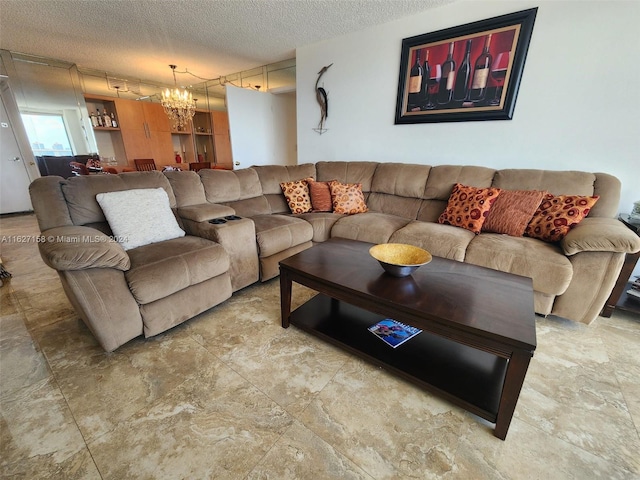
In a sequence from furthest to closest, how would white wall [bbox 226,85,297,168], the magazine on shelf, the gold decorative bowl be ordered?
1. white wall [bbox 226,85,297,168]
2. the magazine on shelf
3. the gold decorative bowl

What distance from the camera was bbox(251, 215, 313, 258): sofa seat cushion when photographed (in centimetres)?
212

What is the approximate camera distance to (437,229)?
2.10 metres

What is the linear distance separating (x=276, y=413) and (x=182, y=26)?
3864 mm

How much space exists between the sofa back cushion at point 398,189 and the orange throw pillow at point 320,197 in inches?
18.1

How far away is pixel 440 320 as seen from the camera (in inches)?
41.0

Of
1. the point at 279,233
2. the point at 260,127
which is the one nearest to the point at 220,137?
the point at 260,127

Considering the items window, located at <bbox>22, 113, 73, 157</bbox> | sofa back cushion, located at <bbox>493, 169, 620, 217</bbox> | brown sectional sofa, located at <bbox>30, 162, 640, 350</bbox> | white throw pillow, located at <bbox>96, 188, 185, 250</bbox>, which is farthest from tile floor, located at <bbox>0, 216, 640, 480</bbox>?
window, located at <bbox>22, 113, 73, 157</bbox>

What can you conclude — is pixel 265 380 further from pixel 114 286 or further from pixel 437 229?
pixel 437 229

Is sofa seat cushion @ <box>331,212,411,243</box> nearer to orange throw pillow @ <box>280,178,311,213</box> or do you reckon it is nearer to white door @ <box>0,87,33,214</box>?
orange throw pillow @ <box>280,178,311,213</box>

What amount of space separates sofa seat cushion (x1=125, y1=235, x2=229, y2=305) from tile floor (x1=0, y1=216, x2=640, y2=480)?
339 mm

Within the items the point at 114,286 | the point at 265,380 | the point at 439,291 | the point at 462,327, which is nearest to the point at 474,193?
the point at 439,291

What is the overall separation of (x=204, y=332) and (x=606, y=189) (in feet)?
9.74

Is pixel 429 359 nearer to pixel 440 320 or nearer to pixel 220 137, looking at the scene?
pixel 440 320

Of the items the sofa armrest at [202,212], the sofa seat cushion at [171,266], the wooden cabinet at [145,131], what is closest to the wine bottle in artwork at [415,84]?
the sofa armrest at [202,212]
